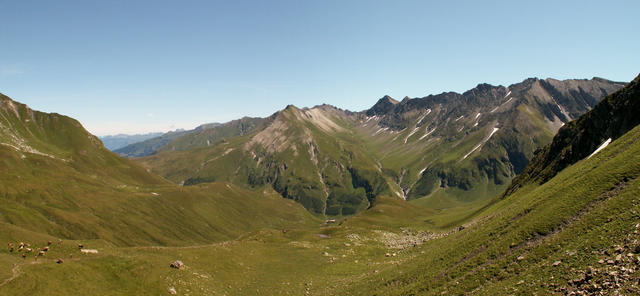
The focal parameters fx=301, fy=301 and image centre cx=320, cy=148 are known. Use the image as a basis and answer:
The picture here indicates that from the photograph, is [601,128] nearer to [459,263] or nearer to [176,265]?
[459,263]

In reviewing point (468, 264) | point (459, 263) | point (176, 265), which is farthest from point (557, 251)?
point (176, 265)

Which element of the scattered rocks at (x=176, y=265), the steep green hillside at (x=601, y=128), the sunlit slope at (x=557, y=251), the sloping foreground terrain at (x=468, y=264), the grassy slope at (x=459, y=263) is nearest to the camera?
the sunlit slope at (x=557, y=251)


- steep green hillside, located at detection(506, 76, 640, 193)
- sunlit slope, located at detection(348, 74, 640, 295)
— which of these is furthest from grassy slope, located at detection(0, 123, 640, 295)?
steep green hillside, located at detection(506, 76, 640, 193)

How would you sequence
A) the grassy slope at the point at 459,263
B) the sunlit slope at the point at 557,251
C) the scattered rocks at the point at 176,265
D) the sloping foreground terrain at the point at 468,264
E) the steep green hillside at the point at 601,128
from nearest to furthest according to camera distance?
the sunlit slope at the point at 557,251 → the sloping foreground terrain at the point at 468,264 → the grassy slope at the point at 459,263 → the scattered rocks at the point at 176,265 → the steep green hillside at the point at 601,128

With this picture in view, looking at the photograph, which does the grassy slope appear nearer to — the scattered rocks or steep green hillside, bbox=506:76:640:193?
the scattered rocks

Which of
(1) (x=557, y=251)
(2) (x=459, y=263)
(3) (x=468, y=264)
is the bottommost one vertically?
(2) (x=459, y=263)

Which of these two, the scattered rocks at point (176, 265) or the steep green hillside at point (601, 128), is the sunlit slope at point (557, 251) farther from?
the steep green hillside at point (601, 128)

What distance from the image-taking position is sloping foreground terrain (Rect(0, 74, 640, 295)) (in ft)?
77.1

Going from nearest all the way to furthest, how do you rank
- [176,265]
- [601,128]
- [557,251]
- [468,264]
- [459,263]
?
[557,251]
[468,264]
[459,263]
[176,265]
[601,128]

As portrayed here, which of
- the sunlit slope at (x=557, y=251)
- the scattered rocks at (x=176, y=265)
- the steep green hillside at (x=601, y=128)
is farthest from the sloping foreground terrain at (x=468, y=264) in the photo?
the steep green hillside at (x=601, y=128)

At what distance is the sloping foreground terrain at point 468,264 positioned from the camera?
2350 cm

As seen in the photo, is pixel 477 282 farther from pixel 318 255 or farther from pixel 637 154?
pixel 318 255

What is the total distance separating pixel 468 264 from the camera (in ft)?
114

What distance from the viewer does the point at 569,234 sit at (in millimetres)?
28859
